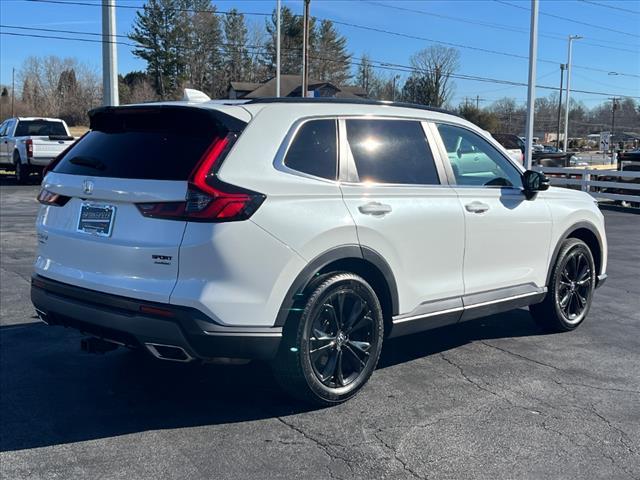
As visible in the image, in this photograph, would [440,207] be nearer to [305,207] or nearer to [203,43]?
[305,207]

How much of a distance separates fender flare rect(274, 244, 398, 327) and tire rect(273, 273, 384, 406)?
3.8 inches

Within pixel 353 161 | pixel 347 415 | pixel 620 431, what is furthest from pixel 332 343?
pixel 620 431

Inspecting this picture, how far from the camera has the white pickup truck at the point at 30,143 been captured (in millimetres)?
21688

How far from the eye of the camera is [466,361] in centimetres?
539

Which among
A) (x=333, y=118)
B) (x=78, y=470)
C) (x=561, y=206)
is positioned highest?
(x=333, y=118)

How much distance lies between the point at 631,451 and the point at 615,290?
15.7 feet

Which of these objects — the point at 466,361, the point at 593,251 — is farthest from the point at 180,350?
the point at 593,251

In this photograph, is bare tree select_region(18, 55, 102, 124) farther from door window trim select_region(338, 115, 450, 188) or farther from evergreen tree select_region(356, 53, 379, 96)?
door window trim select_region(338, 115, 450, 188)

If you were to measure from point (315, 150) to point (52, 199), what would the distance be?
1712 millimetres

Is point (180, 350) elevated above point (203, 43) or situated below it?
below

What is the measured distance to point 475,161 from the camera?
5.62m

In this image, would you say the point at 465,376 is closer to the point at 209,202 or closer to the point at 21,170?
the point at 209,202

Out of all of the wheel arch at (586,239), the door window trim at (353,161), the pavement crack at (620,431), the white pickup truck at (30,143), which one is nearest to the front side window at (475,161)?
the door window trim at (353,161)

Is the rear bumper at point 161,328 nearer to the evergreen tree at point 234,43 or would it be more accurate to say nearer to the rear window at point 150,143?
the rear window at point 150,143
